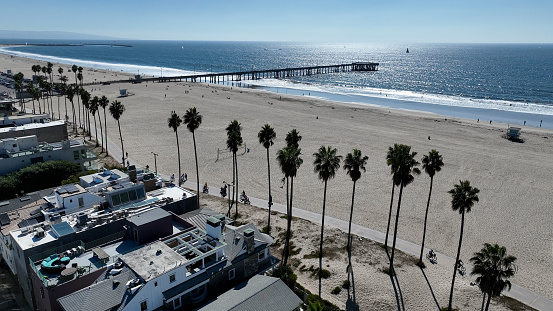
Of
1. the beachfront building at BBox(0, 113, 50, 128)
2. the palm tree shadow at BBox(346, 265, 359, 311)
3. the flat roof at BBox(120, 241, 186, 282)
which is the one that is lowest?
the palm tree shadow at BBox(346, 265, 359, 311)

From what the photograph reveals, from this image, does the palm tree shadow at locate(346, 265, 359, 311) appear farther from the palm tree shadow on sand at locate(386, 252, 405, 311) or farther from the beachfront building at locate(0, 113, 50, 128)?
the beachfront building at locate(0, 113, 50, 128)

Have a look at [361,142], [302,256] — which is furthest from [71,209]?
[361,142]

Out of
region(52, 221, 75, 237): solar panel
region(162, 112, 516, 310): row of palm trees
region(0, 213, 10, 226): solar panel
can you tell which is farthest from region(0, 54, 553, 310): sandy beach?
region(0, 213, 10, 226): solar panel

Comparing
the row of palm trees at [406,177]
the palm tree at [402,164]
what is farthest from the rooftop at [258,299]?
the palm tree at [402,164]

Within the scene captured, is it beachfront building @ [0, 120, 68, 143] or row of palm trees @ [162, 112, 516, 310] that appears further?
beachfront building @ [0, 120, 68, 143]

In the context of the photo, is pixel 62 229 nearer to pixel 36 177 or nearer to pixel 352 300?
pixel 36 177
